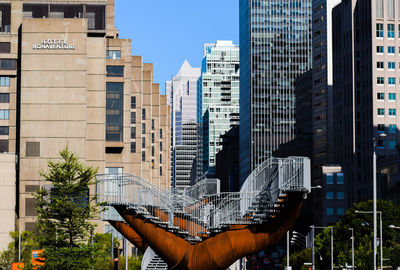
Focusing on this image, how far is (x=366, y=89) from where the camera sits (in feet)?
554

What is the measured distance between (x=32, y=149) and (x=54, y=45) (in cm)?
1464

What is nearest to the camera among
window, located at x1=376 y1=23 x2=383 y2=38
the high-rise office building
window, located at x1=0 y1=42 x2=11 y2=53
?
window, located at x1=0 y1=42 x2=11 y2=53

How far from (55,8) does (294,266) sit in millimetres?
53239

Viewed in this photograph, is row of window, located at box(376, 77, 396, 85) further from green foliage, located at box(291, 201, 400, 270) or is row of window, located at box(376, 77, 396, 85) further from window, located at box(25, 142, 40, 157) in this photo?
window, located at box(25, 142, 40, 157)

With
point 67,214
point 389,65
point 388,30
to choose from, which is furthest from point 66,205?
point 388,30

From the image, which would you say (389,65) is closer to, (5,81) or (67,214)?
(5,81)

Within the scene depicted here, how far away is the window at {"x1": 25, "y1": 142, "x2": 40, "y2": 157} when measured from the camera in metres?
121

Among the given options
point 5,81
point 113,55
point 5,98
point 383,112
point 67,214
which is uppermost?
point 113,55

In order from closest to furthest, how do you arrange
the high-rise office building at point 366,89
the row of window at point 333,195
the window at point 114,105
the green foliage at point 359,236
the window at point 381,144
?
the green foliage at point 359,236, the window at point 114,105, the window at point 381,144, the high-rise office building at point 366,89, the row of window at point 333,195

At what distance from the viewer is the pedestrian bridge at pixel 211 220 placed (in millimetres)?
51750

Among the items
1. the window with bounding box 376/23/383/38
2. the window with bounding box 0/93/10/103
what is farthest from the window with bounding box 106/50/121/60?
the window with bounding box 376/23/383/38

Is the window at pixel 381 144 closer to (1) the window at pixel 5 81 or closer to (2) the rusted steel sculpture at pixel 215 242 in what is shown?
(1) the window at pixel 5 81

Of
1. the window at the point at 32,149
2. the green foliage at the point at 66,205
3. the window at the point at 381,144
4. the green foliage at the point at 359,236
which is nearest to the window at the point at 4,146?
the window at the point at 32,149

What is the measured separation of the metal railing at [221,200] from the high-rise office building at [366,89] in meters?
107
